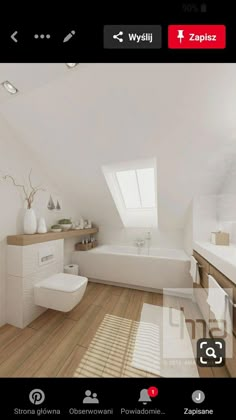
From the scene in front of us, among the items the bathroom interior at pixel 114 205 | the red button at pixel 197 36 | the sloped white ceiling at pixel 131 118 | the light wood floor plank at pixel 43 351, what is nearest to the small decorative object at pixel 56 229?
the bathroom interior at pixel 114 205

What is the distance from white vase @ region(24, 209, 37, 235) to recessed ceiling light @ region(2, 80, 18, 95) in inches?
42.5

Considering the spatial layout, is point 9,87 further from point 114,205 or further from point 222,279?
point 222,279

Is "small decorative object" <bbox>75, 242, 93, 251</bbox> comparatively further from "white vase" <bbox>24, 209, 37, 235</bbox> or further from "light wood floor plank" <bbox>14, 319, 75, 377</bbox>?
"light wood floor plank" <bbox>14, 319, 75, 377</bbox>

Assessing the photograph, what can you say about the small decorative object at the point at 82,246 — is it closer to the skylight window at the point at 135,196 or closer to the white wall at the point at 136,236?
the white wall at the point at 136,236

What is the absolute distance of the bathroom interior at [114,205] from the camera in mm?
1001

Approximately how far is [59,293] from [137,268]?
3.85 feet

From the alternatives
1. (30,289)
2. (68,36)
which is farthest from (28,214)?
(68,36)

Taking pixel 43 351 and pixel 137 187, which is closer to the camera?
pixel 43 351

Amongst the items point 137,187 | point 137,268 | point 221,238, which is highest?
point 137,187

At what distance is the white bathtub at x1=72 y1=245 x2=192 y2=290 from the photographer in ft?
6.65

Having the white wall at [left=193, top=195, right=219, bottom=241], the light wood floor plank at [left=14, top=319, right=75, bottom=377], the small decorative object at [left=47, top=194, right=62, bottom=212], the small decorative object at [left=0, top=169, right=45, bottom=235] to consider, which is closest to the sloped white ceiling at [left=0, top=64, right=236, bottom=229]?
the white wall at [left=193, top=195, right=219, bottom=241]

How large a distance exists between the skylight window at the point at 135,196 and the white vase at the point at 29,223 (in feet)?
3.75

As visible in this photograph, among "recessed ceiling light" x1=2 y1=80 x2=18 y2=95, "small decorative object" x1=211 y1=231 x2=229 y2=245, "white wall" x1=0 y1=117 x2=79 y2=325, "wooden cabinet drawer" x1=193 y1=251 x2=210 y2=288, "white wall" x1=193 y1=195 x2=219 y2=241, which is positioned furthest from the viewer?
"white wall" x1=193 y1=195 x2=219 y2=241

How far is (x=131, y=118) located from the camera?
1.33 meters
